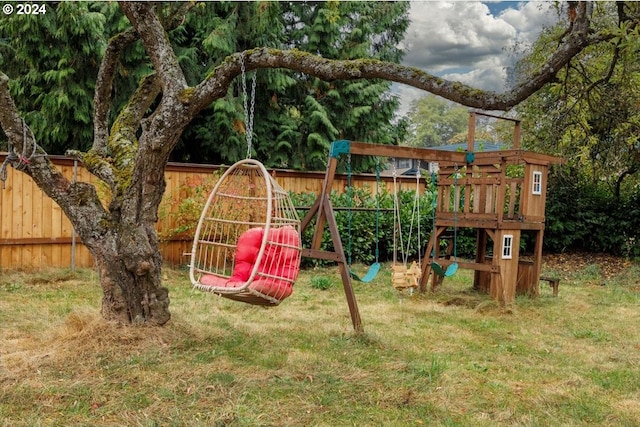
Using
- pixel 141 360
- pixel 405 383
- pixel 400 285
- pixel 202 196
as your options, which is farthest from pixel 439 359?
pixel 202 196

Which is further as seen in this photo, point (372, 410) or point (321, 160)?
point (321, 160)

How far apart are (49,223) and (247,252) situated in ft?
14.7

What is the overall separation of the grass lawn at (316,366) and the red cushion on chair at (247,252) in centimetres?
58

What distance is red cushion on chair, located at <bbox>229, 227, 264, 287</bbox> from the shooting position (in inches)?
187

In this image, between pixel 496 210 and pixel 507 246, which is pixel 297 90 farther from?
pixel 507 246

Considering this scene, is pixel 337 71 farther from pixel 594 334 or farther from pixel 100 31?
pixel 100 31

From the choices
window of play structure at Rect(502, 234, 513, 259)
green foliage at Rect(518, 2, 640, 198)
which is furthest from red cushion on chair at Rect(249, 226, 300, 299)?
green foliage at Rect(518, 2, 640, 198)

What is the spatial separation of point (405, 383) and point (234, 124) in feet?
30.5

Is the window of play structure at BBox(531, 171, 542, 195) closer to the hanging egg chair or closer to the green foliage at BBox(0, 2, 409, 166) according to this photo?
the hanging egg chair

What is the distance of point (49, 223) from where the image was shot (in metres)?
7.96

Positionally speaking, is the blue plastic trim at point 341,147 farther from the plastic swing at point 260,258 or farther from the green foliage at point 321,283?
the green foliage at point 321,283

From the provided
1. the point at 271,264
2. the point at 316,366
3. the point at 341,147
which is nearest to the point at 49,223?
the point at 341,147

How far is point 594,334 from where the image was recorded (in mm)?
5531

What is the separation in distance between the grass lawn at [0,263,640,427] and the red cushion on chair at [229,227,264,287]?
58 cm
